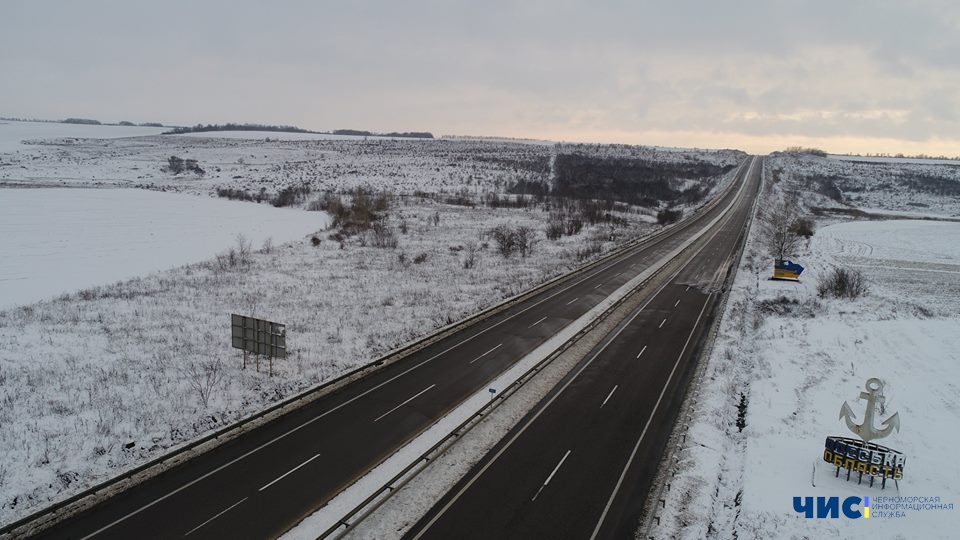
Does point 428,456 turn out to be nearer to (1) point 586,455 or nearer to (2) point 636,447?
(1) point 586,455

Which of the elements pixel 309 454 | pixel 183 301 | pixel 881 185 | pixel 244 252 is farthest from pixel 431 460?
pixel 881 185

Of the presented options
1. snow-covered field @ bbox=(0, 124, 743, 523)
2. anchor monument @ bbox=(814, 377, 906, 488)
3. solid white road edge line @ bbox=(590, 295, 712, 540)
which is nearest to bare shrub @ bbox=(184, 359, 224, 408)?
snow-covered field @ bbox=(0, 124, 743, 523)

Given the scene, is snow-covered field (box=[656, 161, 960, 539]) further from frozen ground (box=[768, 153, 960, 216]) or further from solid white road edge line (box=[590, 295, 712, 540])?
frozen ground (box=[768, 153, 960, 216])

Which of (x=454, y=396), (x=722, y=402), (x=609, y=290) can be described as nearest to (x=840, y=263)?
(x=609, y=290)

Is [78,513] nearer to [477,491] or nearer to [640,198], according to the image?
[477,491]

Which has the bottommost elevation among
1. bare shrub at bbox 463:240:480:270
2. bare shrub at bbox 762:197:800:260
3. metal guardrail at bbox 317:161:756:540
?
metal guardrail at bbox 317:161:756:540

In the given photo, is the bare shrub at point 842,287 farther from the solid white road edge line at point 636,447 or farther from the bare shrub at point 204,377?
the bare shrub at point 204,377
